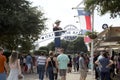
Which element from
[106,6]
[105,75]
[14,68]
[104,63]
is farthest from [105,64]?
[14,68]

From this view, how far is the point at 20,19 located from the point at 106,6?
1675 cm

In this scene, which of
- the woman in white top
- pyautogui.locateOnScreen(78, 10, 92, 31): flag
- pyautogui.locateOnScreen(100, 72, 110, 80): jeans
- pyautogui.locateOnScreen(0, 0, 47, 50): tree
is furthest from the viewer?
pyautogui.locateOnScreen(0, 0, 47, 50): tree

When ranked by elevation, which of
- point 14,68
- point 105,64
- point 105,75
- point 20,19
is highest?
point 20,19

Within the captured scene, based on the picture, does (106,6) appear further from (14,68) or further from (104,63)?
(14,68)

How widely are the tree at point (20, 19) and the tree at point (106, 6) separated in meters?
15.6

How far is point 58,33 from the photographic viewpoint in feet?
99.2

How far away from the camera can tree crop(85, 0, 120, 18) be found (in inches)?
790

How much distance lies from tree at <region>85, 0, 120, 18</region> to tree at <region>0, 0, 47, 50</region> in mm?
15601

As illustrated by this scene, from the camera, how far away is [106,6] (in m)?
20.6

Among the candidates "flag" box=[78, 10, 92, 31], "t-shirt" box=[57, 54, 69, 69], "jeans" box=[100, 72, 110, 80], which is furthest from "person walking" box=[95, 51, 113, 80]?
"flag" box=[78, 10, 92, 31]

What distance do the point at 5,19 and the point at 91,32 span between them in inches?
417

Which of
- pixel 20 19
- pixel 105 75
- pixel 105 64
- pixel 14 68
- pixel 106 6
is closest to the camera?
pixel 14 68

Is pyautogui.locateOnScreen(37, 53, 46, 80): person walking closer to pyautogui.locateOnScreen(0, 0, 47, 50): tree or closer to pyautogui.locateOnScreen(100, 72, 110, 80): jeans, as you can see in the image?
pyautogui.locateOnScreen(100, 72, 110, 80): jeans

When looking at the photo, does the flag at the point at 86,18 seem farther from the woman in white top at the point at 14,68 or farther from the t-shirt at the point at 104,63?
the woman in white top at the point at 14,68
